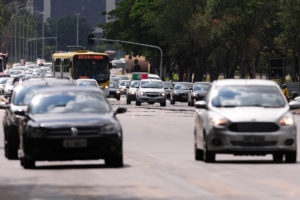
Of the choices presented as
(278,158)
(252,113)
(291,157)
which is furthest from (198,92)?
(252,113)

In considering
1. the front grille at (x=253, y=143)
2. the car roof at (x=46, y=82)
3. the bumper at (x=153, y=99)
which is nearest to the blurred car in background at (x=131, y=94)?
the bumper at (x=153, y=99)

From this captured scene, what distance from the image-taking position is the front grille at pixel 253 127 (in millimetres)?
18859

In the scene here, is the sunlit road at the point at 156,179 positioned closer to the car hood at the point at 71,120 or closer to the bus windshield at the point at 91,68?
the car hood at the point at 71,120

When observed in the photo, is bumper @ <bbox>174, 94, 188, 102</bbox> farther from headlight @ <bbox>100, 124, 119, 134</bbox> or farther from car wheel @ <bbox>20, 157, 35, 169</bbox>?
headlight @ <bbox>100, 124, 119, 134</bbox>

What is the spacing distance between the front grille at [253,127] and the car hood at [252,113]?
8cm

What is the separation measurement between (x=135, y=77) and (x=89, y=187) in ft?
302

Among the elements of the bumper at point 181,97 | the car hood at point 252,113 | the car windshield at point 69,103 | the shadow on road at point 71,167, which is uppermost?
the car windshield at point 69,103

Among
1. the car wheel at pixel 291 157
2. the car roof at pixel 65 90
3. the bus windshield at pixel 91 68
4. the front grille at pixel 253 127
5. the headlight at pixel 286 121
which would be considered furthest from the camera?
the bus windshield at pixel 91 68

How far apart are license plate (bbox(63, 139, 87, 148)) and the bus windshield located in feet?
168

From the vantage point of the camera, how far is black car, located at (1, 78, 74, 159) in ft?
67.9

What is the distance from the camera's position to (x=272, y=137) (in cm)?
1875

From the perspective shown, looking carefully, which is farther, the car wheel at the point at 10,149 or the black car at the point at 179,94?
the black car at the point at 179,94

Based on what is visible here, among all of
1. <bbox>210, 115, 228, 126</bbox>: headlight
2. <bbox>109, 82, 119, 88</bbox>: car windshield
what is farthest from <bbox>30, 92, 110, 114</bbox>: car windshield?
<bbox>109, 82, 119, 88</bbox>: car windshield

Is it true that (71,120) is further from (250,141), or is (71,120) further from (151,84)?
(151,84)
